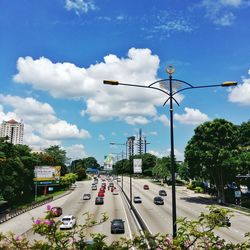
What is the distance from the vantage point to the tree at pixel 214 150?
2297 inches

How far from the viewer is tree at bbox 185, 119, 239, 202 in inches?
2297

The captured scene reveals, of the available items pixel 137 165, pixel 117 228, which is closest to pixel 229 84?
pixel 117 228

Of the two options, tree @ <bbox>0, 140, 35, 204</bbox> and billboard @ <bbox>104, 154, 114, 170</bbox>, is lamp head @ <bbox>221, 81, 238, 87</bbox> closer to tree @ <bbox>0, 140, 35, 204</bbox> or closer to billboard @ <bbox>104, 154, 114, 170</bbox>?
tree @ <bbox>0, 140, 35, 204</bbox>

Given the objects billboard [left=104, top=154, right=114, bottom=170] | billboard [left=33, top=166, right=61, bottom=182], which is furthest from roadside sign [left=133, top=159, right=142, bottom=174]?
billboard [left=104, top=154, right=114, bottom=170]

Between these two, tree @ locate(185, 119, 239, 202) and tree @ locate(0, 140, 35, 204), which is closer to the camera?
tree @ locate(0, 140, 35, 204)

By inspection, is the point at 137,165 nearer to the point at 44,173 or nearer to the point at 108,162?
the point at 44,173

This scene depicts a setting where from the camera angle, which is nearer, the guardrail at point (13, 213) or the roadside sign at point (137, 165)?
the guardrail at point (13, 213)

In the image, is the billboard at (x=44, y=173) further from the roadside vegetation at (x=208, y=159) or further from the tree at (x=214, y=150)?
the tree at (x=214, y=150)

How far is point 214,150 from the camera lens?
59.0 metres

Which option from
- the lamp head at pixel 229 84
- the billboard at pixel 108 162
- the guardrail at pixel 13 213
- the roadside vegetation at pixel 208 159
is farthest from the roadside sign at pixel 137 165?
the lamp head at pixel 229 84

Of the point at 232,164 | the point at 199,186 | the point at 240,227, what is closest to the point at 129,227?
the point at 240,227

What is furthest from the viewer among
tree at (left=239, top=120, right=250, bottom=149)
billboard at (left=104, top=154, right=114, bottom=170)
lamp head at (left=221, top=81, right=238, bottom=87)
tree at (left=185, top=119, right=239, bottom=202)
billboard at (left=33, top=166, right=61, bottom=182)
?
billboard at (left=104, top=154, right=114, bottom=170)

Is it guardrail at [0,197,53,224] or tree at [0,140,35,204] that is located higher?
tree at [0,140,35,204]

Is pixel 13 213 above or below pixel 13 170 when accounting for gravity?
below
